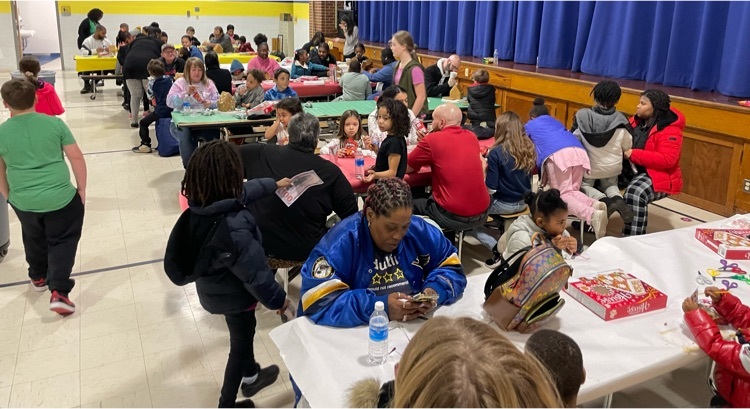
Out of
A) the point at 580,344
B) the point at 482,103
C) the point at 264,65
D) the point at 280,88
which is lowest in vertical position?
the point at 580,344

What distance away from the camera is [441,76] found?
769 centimetres

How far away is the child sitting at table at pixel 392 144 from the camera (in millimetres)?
3783

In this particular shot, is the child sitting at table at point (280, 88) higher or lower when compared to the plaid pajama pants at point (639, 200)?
higher

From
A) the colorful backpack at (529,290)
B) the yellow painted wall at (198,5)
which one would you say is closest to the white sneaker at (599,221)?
the colorful backpack at (529,290)

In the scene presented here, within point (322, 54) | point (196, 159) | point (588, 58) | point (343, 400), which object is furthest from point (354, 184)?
point (322, 54)

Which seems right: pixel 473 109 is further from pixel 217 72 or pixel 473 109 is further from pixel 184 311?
pixel 184 311

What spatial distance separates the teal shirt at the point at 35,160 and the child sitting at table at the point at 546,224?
2436 millimetres

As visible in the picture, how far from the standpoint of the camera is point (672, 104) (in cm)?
559

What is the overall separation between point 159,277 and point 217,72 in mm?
3328

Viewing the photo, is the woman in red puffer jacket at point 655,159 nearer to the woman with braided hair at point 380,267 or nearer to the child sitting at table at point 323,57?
the woman with braided hair at point 380,267

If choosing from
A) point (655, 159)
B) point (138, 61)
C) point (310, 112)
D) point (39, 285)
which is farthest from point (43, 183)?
point (138, 61)

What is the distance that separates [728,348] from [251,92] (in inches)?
203

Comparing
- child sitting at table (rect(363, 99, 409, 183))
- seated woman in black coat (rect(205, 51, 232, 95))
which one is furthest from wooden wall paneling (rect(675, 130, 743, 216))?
seated woman in black coat (rect(205, 51, 232, 95))

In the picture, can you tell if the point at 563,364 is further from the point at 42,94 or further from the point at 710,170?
the point at 42,94
